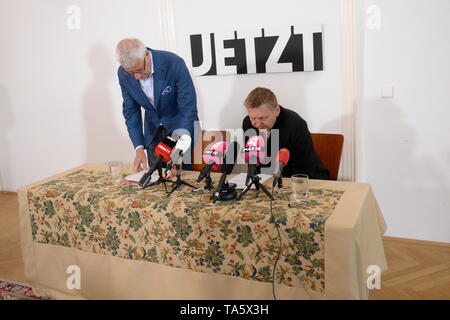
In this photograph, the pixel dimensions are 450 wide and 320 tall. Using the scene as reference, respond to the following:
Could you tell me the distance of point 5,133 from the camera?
4.48m

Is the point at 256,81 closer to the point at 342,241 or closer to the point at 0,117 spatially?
the point at 342,241

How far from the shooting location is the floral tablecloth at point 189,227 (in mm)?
1518

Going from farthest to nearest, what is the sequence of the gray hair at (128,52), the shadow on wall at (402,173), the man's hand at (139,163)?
the shadow on wall at (402,173), the man's hand at (139,163), the gray hair at (128,52)

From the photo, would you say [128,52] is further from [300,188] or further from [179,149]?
[300,188]

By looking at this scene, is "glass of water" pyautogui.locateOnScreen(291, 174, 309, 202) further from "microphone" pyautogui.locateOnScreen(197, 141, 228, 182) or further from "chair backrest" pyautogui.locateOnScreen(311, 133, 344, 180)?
"chair backrest" pyautogui.locateOnScreen(311, 133, 344, 180)

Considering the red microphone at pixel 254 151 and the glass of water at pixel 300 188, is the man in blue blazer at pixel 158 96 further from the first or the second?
the glass of water at pixel 300 188

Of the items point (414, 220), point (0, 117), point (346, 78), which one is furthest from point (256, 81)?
point (0, 117)

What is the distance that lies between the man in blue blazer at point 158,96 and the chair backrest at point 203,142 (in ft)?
0.49

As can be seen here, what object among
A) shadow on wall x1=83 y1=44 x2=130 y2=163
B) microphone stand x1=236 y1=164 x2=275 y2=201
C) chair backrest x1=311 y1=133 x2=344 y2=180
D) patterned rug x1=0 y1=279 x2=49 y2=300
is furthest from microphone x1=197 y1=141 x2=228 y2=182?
shadow on wall x1=83 y1=44 x2=130 y2=163

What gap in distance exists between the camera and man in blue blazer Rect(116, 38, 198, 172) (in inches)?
91.3

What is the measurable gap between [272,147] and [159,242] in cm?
88

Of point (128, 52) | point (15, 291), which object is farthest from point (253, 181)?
point (15, 291)

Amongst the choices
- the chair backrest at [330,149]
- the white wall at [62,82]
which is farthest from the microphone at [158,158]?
the white wall at [62,82]
